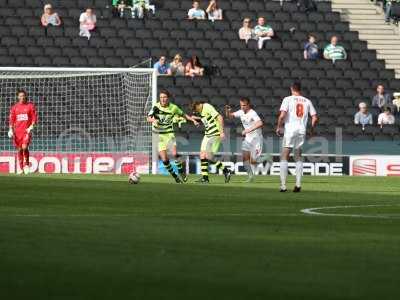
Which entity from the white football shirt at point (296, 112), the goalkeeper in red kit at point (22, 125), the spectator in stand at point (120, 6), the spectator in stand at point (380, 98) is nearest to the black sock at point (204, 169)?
the goalkeeper in red kit at point (22, 125)

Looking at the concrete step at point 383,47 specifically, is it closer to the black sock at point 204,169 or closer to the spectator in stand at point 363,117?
the spectator in stand at point 363,117

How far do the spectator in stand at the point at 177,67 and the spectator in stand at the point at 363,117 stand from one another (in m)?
5.10

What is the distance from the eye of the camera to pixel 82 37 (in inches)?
1524

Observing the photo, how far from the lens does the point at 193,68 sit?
3878 cm

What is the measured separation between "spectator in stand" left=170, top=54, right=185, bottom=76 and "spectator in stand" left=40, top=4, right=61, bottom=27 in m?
3.54

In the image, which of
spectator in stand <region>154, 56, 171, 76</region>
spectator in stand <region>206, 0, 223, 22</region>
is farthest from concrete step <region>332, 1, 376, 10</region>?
spectator in stand <region>154, 56, 171, 76</region>

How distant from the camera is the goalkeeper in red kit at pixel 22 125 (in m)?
32.0

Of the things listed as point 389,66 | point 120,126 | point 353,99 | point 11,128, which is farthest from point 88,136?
point 389,66

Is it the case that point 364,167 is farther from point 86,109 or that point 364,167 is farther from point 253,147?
point 86,109

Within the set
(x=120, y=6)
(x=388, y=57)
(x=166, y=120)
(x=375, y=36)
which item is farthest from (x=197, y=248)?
(x=375, y=36)

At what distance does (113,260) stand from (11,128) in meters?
23.5

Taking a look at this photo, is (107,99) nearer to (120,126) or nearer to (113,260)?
(120,126)

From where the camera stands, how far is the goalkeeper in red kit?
105 ft

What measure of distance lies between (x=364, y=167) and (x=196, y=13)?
24.5 ft
